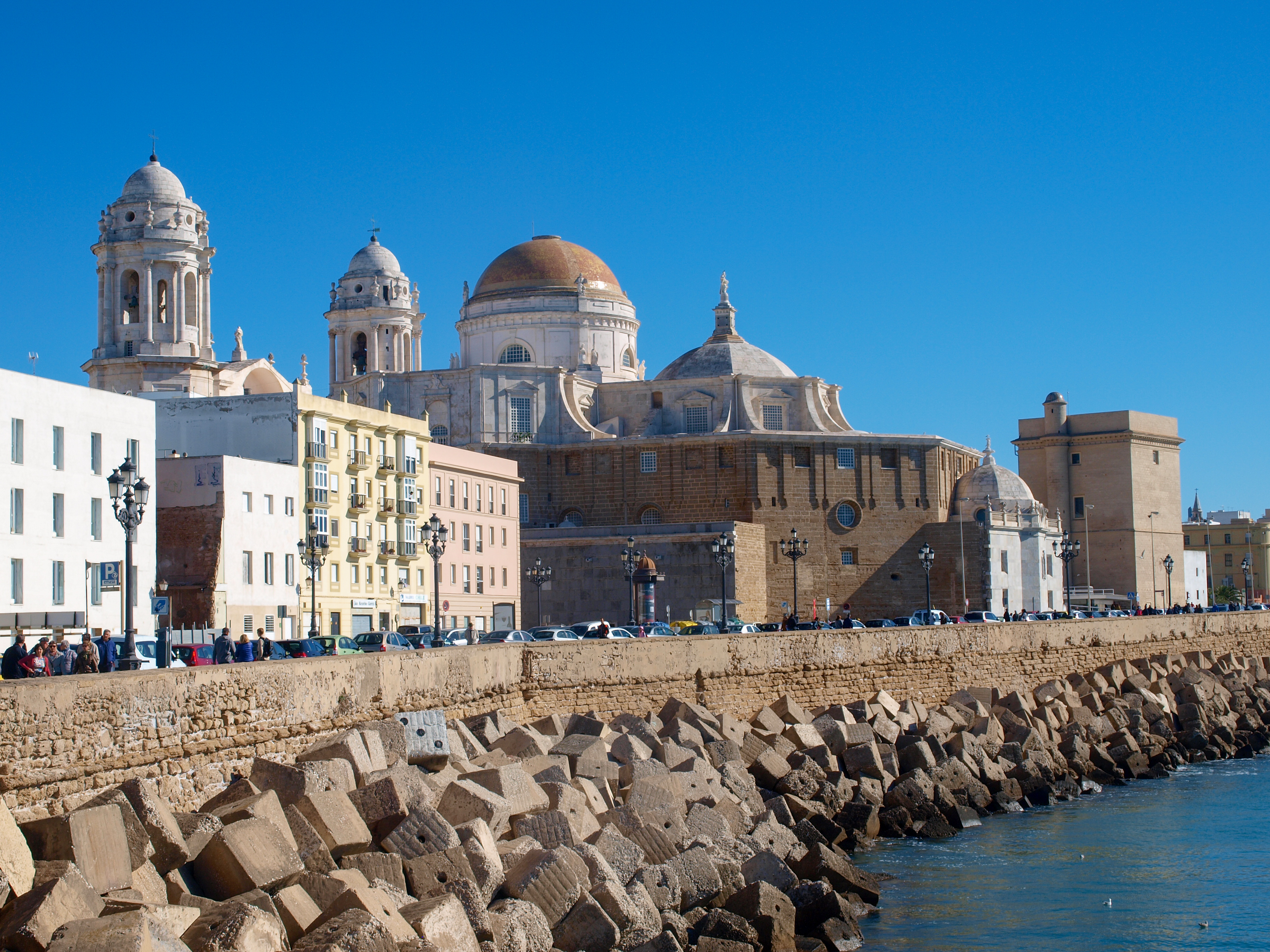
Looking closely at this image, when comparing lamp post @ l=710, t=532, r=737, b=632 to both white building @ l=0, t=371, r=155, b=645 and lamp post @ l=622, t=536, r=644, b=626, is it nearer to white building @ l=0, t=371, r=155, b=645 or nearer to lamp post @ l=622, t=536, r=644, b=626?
lamp post @ l=622, t=536, r=644, b=626

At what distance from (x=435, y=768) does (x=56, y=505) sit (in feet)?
66.8

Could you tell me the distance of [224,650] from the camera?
22781 mm

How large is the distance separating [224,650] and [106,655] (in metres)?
1.62

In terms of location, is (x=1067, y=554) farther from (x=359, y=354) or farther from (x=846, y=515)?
(x=359, y=354)

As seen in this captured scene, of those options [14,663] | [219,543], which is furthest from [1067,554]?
[14,663]

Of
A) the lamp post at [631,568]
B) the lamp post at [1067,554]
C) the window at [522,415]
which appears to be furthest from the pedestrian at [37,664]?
the window at [522,415]

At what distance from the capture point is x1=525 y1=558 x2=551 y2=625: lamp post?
4872 centimetres

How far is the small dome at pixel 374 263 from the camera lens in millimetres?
70438

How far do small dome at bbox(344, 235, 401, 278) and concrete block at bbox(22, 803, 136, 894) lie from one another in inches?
2427

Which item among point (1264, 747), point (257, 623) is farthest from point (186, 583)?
point (1264, 747)

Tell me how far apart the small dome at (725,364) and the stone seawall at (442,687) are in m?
38.2

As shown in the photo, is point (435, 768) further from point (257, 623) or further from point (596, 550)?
point (596, 550)

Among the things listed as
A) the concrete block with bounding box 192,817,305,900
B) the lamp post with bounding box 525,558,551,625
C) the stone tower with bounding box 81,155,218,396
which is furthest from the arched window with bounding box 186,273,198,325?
the concrete block with bounding box 192,817,305,900

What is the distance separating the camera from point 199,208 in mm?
55500
